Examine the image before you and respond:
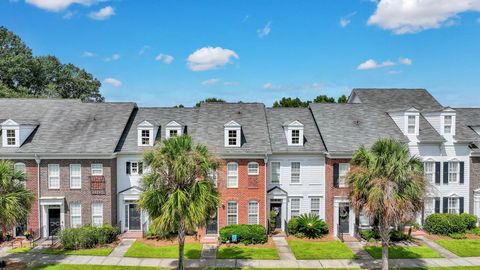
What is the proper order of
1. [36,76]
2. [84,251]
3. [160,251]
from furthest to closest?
[36,76]
[160,251]
[84,251]

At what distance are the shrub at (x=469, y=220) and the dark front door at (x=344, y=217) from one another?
8924 mm

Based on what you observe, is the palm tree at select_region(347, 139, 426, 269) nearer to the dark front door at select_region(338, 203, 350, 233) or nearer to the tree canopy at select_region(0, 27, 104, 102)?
the dark front door at select_region(338, 203, 350, 233)

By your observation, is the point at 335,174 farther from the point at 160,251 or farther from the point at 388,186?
the point at 160,251

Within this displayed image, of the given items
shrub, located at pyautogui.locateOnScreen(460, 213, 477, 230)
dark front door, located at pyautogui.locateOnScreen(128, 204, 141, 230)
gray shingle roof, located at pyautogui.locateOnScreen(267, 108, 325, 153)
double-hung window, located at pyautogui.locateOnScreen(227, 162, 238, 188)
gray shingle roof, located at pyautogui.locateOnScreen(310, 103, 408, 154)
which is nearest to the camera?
double-hung window, located at pyautogui.locateOnScreen(227, 162, 238, 188)

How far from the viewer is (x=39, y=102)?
1264 inches

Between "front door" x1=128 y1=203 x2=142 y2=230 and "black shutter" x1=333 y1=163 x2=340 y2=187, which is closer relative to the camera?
"black shutter" x1=333 y1=163 x2=340 y2=187

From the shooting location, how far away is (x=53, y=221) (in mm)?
27312

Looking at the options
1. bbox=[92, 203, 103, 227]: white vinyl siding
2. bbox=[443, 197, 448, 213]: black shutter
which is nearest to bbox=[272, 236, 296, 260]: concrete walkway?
bbox=[92, 203, 103, 227]: white vinyl siding

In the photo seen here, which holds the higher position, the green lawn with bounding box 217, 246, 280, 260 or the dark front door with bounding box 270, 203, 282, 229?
the dark front door with bounding box 270, 203, 282, 229

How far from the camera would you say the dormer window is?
27656 millimetres

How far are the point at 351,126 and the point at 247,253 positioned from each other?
13995mm

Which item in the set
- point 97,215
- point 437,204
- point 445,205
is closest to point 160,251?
point 97,215

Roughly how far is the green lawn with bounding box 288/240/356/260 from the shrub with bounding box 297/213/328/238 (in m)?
1.12

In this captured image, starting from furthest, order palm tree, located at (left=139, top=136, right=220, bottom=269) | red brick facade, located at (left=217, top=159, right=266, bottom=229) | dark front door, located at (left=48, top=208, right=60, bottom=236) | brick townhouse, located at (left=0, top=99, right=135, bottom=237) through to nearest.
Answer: red brick facade, located at (left=217, top=159, right=266, bottom=229) → dark front door, located at (left=48, top=208, right=60, bottom=236) → brick townhouse, located at (left=0, top=99, right=135, bottom=237) → palm tree, located at (left=139, top=136, right=220, bottom=269)
